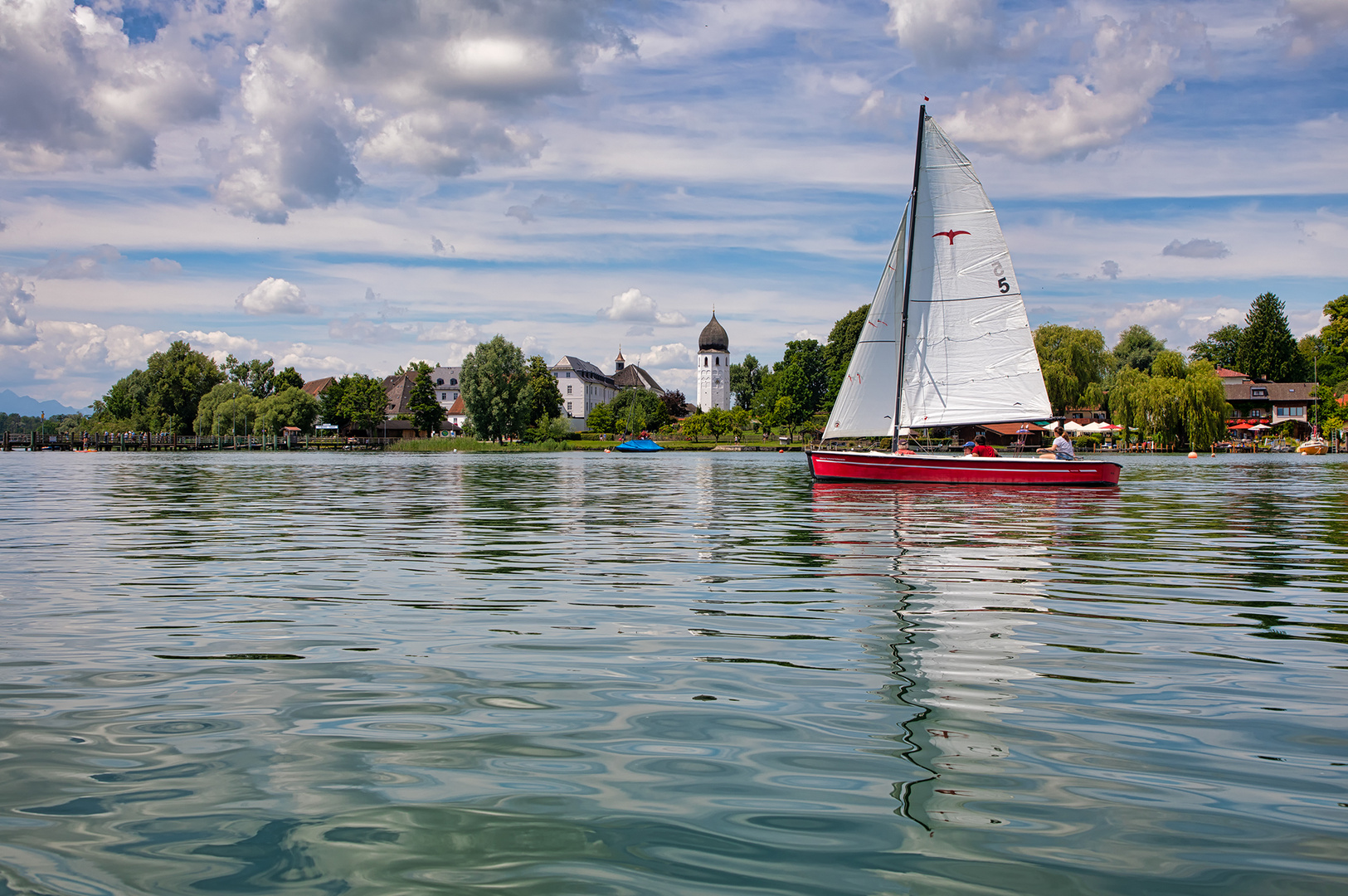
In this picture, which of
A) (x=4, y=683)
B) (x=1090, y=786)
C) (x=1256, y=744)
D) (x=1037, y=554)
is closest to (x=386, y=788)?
(x=1090, y=786)

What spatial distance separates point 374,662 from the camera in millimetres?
5605

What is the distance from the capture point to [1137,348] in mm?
103188

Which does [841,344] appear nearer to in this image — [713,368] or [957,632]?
[713,368]

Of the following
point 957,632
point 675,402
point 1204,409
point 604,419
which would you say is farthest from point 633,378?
point 957,632

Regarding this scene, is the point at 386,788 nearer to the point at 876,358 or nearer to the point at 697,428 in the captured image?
the point at 876,358

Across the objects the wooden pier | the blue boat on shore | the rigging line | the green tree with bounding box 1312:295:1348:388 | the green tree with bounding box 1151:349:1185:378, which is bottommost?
the blue boat on shore

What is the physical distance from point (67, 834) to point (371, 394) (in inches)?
4662

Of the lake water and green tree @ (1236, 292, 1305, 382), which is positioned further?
green tree @ (1236, 292, 1305, 382)

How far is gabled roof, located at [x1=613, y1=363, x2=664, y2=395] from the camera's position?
616 ft

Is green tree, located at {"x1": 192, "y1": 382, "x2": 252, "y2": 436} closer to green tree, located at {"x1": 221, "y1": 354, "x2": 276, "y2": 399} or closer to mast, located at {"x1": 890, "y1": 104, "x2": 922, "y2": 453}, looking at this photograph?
green tree, located at {"x1": 221, "y1": 354, "x2": 276, "y2": 399}

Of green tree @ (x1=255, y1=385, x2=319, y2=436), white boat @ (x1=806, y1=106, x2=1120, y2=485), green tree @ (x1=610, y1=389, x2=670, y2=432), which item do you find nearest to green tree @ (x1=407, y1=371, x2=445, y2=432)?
green tree @ (x1=255, y1=385, x2=319, y2=436)

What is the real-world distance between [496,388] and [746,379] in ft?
300

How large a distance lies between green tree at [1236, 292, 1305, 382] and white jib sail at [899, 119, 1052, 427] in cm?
10212

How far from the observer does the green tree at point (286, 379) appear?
12206 cm
